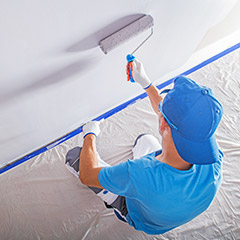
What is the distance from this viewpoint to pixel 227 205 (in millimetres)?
1254

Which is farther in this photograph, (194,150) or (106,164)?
(106,164)

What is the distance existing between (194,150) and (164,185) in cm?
15

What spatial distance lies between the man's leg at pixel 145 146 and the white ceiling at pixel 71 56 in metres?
0.37

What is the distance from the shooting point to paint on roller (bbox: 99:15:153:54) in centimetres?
109

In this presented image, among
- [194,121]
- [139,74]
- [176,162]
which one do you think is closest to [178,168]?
[176,162]

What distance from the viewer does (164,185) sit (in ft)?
2.72

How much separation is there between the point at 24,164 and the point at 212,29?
1.49 metres

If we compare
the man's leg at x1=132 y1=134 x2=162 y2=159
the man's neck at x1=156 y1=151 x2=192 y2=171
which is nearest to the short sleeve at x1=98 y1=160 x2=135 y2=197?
the man's neck at x1=156 y1=151 x2=192 y2=171

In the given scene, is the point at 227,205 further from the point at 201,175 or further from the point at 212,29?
the point at 212,29

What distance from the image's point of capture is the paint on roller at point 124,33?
3.58 ft

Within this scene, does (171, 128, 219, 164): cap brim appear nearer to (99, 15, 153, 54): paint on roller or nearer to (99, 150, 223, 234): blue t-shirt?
(99, 150, 223, 234): blue t-shirt

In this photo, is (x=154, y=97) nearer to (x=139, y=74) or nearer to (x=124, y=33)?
(x=139, y=74)

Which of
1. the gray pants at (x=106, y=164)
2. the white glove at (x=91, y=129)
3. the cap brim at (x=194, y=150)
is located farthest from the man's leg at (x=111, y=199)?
the cap brim at (x=194, y=150)

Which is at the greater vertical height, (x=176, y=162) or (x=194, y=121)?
(x=194, y=121)
